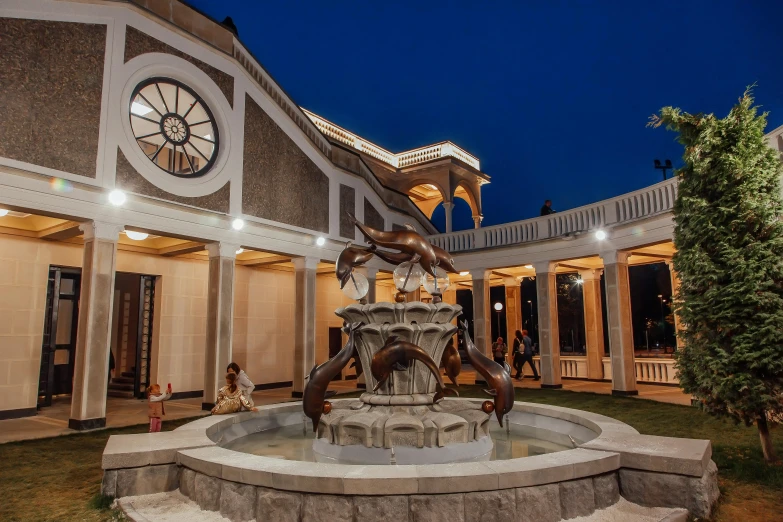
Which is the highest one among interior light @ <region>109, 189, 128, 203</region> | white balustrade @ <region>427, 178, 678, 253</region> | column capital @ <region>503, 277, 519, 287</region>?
white balustrade @ <region>427, 178, 678, 253</region>

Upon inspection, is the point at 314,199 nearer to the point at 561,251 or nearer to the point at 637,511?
the point at 561,251

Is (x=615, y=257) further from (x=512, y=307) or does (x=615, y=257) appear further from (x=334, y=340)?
(x=334, y=340)

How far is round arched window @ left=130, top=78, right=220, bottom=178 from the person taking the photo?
12.7m

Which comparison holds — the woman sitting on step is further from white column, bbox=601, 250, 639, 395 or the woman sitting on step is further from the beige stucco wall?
white column, bbox=601, 250, 639, 395

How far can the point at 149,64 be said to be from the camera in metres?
12.5

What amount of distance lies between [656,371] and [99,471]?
1755cm

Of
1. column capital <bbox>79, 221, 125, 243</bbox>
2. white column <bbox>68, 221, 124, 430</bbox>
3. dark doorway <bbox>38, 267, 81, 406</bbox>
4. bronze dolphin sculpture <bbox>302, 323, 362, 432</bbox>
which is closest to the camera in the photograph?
bronze dolphin sculpture <bbox>302, 323, 362, 432</bbox>

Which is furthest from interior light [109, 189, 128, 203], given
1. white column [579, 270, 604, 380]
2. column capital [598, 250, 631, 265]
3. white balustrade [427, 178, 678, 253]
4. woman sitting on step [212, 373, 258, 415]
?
white column [579, 270, 604, 380]

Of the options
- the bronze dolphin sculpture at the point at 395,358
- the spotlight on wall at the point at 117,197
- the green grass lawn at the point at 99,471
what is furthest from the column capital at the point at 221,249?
the bronze dolphin sculpture at the point at 395,358

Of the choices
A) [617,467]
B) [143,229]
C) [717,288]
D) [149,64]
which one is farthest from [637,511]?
[149,64]

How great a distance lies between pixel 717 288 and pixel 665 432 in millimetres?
3515

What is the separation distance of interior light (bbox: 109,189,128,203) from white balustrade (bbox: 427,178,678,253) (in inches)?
493

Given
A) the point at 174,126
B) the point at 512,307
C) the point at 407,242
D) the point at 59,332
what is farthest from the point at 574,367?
the point at 59,332

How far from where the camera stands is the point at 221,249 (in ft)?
45.5
